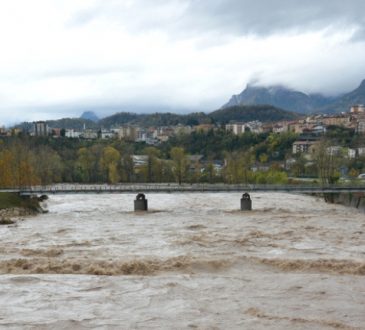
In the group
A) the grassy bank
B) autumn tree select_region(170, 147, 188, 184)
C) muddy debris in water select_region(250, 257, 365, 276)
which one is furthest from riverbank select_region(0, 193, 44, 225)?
autumn tree select_region(170, 147, 188, 184)

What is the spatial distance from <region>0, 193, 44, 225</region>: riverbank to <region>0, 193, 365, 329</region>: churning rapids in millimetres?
8447

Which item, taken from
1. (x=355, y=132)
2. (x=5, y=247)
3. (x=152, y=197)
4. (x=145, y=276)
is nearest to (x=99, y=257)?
(x=145, y=276)

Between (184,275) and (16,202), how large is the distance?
4376cm

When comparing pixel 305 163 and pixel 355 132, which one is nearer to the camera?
pixel 305 163

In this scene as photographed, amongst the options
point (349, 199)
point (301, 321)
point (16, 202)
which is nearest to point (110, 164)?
point (16, 202)

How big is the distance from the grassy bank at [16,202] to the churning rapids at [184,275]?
12.4 metres

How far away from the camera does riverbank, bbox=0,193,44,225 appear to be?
57909 millimetres

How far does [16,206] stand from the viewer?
6231 cm

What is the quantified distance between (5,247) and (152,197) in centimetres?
5835

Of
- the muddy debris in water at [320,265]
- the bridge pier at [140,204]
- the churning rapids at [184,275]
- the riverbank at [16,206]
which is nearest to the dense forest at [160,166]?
the riverbank at [16,206]

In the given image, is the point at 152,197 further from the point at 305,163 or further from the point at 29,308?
the point at 29,308

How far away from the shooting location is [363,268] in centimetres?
2725

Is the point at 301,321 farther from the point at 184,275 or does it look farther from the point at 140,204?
the point at 140,204

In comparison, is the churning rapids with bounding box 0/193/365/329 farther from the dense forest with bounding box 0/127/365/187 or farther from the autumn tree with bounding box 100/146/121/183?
the autumn tree with bounding box 100/146/121/183
